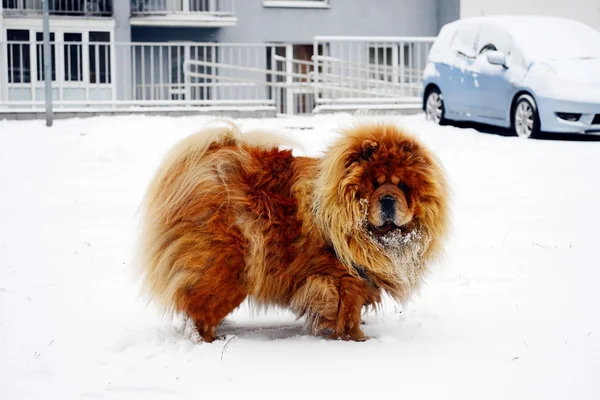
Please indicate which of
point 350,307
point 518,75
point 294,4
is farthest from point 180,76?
point 350,307

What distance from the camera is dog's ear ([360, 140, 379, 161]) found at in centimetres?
450

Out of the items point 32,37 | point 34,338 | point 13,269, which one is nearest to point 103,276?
point 13,269

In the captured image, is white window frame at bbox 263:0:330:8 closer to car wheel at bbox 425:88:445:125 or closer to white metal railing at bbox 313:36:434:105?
white metal railing at bbox 313:36:434:105

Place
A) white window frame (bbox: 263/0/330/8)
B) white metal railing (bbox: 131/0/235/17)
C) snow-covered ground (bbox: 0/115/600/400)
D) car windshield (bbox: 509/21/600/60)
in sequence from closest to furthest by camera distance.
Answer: snow-covered ground (bbox: 0/115/600/400) → car windshield (bbox: 509/21/600/60) → white metal railing (bbox: 131/0/235/17) → white window frame (bbox: 263/0/330/8)

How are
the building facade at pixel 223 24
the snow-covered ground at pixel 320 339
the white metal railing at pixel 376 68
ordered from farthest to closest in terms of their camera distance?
1. the building facade at pixel 223 24
2. the white metal railing at pixel 376 68
3. the snow-covered ground at pixel 320 339

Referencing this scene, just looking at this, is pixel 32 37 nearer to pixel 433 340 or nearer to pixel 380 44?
pixel 380 44

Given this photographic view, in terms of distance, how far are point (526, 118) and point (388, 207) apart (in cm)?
885

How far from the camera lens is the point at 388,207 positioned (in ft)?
14.4

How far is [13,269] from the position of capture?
6016 millimetres

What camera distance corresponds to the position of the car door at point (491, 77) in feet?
43.3

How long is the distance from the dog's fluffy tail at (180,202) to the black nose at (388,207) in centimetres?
75

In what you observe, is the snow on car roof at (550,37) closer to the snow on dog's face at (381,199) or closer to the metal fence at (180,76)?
the metal fence at (180,76)

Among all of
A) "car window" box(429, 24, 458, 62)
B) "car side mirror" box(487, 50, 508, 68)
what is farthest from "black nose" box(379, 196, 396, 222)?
"car window" box(429, 24, 458, 62)

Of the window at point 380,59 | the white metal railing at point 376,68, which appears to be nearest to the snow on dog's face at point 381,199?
the white metal railing at point 376,68
